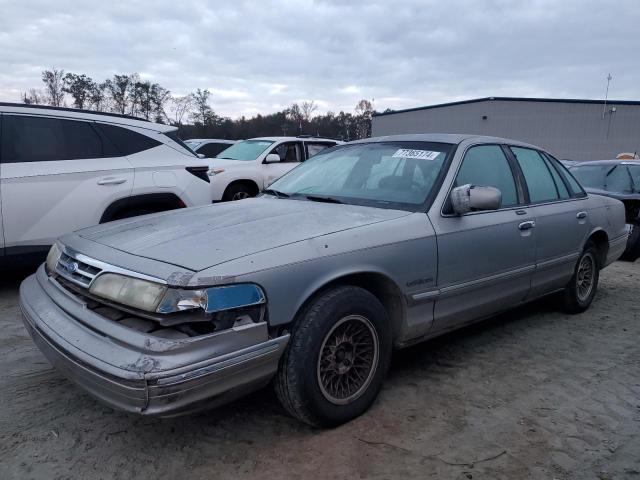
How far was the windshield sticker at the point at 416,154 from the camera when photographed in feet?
11.9

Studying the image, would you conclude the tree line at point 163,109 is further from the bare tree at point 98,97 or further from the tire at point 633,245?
the tire at point 633,245

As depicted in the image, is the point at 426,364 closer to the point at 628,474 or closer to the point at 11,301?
the point at 628,474

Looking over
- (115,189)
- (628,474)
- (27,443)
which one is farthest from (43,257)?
(628,474)

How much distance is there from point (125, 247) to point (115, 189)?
269 centimetres

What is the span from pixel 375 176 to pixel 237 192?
610 centimetres

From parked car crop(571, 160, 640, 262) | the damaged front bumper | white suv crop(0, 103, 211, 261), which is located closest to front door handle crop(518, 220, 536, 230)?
the damaged front bumper

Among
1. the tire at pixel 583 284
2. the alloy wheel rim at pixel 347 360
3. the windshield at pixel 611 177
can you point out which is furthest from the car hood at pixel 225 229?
the windshield at pixel 611 177

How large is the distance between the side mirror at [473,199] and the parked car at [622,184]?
15.0 feet

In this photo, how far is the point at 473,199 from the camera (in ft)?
10.5

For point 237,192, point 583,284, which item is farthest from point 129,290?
point 237,192

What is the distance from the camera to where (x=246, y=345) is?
2.23 m

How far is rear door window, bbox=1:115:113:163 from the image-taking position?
4.72 m

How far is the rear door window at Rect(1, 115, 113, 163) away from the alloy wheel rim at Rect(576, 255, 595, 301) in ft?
15.9

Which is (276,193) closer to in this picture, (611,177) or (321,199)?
(321,199)
